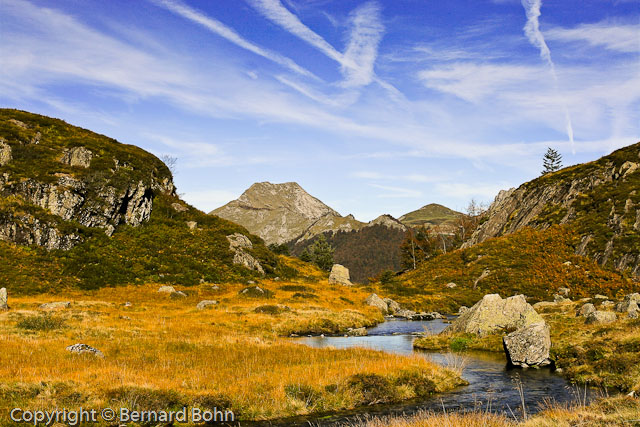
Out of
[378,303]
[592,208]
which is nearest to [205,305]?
[378,303]

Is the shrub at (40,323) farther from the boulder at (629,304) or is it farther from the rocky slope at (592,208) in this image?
the rocky slope at (592,208)

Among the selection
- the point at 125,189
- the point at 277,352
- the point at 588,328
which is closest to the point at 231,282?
the point at 125,189

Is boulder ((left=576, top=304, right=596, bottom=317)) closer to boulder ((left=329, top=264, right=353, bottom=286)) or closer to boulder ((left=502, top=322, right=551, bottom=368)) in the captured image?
boulder ((left=502, top=322, right=551, bottom=368))

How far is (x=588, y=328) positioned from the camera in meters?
29.0

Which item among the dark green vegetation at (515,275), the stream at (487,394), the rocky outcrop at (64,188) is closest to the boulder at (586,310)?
the stream at (487,394)

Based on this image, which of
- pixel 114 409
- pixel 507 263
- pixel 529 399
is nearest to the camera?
pixel 114 409

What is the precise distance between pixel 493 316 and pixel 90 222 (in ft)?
199

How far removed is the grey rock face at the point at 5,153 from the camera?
62812 millimetres

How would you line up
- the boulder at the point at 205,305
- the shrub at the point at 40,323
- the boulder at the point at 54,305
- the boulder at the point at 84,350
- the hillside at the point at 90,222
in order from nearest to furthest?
the boulder at the point at 84,350 → the shrub at the point at 40,323 → the boulder at the point at 54,305 → the boulder at the point at 205,305 → the hillside at the point at 90,222

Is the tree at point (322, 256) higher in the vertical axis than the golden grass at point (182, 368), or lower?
higher

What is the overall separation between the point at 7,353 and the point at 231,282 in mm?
46580

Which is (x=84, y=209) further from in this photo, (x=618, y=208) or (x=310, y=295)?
(x=618, y=208)

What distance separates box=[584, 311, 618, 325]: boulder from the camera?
98.3ft

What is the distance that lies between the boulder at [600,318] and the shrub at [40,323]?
39.9m
